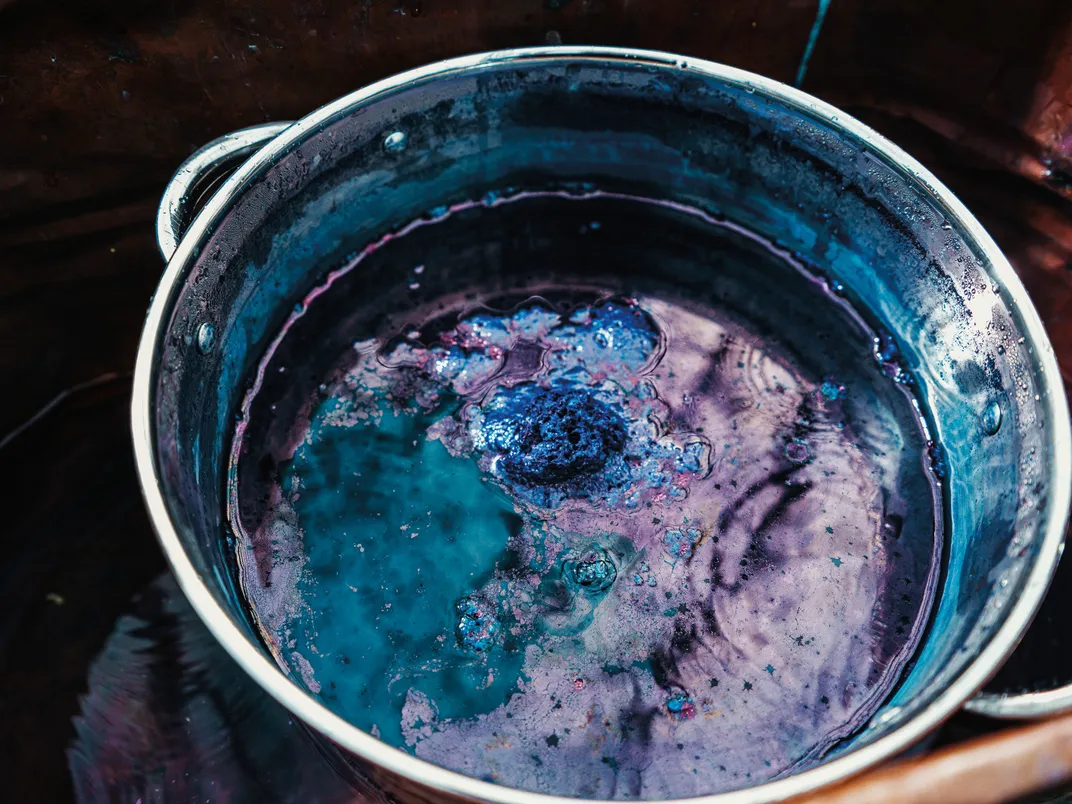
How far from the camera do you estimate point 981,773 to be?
0.36 meters

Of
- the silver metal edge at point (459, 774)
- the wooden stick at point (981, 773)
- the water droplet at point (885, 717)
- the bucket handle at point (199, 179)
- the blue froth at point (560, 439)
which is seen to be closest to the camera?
the wooden stick at point (981, 773)

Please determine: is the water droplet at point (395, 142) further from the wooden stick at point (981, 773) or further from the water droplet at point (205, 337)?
the wooden stick at point (981, 773)

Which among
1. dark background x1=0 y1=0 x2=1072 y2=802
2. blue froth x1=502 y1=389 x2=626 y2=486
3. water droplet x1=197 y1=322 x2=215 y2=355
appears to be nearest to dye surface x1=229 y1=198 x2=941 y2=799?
blue froth x1=502 y1=389 x2=626 y2=486

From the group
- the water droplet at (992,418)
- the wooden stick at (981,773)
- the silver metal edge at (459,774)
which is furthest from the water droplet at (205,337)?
the water droplet at (992,418)

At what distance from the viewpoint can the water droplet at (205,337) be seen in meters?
0.71

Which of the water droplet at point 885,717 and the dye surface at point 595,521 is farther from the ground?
the dye surface at point 595,521

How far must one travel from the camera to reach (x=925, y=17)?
1003 mm

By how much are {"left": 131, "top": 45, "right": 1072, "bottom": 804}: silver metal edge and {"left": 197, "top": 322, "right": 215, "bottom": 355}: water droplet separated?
6 centimetres

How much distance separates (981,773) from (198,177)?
0.75 m

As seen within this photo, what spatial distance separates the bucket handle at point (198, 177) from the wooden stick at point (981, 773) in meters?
0.63

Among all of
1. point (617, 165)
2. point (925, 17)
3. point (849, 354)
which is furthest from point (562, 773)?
point (925, 17)

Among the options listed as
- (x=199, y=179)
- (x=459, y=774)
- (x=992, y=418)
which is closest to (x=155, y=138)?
(x=199, y=179)

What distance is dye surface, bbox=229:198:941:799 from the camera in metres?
0.69

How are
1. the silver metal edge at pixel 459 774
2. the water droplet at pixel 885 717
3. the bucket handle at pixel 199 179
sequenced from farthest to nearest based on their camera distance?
the bucket handle at pixel 199 179, the water droplet at pixel 885 717, the silver metal edge at pixel 459 774
